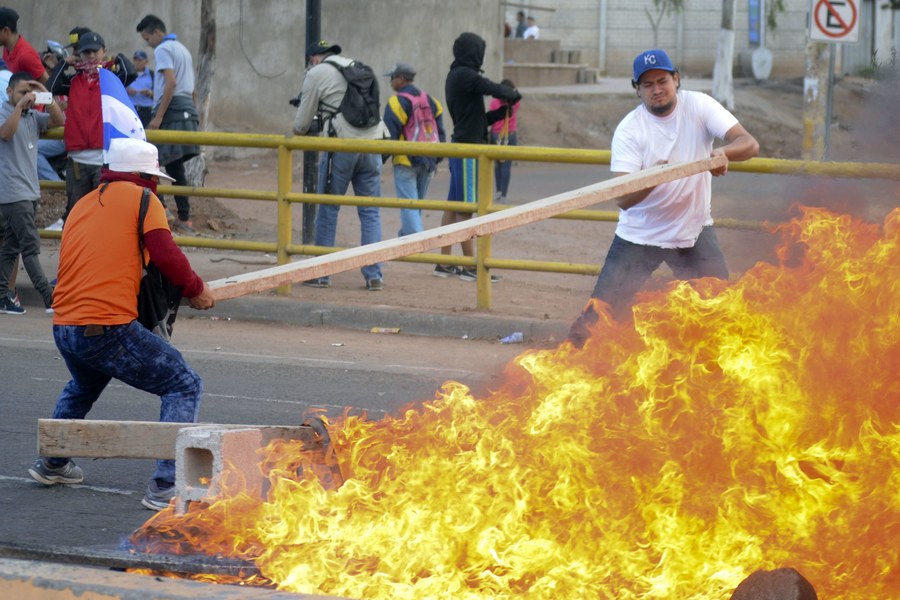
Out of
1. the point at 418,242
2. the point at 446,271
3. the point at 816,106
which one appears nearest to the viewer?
the point at 418,242

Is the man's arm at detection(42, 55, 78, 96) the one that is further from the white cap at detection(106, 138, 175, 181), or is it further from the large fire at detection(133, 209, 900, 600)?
the large fire at detection(133, 209, 900, 600)

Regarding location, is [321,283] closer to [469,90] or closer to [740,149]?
[469,90]

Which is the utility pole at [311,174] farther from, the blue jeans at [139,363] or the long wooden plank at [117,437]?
the long wooden plank at [117,437]

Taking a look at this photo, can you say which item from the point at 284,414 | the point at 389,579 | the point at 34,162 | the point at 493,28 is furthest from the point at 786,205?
the point at 493,28

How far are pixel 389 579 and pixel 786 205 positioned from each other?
2.67 m

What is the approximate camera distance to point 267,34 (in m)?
23.1

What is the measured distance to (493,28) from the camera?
25.7m

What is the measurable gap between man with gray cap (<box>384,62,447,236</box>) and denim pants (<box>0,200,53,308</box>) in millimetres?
3182

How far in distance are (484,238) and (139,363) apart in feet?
17.0

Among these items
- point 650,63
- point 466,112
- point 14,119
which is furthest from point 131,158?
point 466,112

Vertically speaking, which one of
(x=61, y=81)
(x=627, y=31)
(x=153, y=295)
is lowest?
(x=153, y=295)

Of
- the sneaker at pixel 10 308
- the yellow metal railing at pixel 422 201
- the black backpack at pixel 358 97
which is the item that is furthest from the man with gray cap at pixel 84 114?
the black backpack at pixel 358 97

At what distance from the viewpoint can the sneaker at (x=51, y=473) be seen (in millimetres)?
6133

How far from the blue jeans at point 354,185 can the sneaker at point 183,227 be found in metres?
3.17
